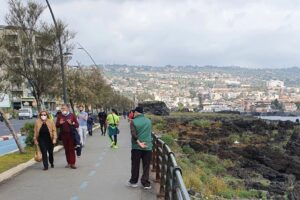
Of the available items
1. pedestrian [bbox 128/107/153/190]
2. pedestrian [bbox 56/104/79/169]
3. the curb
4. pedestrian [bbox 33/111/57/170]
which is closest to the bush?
the curb

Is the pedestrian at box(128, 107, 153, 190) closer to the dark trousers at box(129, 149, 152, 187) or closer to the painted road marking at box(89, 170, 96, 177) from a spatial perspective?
the dark trousers at box(129, 149, 152, 187)

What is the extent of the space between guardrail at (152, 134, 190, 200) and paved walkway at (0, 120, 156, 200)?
48 cm

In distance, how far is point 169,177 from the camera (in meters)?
9.55

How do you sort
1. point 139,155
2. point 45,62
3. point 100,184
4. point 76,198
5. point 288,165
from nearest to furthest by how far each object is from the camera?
1. point 76,198
2. point 139,155
3. point 100,184
4. point 45,62
5. point 288,165

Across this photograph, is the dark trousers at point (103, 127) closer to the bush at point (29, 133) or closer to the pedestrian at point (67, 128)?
the bush at point (29, 133)

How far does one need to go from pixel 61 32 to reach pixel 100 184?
15051 mm

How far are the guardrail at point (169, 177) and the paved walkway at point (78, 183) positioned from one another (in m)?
0.48

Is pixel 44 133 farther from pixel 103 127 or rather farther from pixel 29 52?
pixel 103 127

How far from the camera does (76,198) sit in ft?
37.2

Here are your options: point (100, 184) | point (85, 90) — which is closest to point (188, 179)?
point (100, 184)

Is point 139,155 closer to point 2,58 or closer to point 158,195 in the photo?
point 158,195

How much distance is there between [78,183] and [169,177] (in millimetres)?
4440

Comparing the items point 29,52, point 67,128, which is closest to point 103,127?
point 29,52

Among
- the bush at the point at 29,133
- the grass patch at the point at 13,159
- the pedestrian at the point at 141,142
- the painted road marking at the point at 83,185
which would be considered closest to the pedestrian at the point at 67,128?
the grass patch at the point at 13,159
